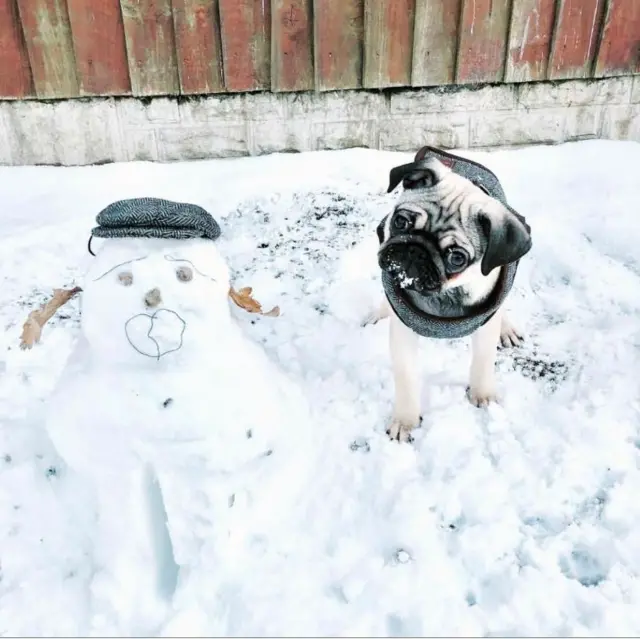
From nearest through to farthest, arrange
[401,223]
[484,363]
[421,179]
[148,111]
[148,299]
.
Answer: [148,299]
[401,223]
[421,179]
[484,363]
[148,111]

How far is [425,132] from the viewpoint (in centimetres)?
371

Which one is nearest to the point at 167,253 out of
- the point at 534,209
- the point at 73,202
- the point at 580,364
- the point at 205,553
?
the point at 205,553

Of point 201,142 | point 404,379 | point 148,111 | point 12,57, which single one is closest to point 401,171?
point 404,379

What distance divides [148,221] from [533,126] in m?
2.90

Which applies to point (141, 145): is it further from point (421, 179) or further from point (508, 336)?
point (508, 336)

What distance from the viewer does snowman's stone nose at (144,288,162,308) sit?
1.60 m

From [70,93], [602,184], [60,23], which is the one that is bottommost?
[602,184]

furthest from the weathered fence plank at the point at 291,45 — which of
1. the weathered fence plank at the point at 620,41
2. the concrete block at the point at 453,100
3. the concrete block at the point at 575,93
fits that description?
the weathered fence plank at the point at 620,41

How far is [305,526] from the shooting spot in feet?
5.99

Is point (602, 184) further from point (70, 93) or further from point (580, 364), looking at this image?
point (70, 93)

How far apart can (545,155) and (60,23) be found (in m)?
2.97

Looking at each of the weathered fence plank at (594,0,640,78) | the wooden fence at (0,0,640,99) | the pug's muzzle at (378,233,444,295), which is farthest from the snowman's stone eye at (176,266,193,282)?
the weathered fence plank at (594,0,640,78)

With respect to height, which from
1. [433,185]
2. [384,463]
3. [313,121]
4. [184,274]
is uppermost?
[433,185]

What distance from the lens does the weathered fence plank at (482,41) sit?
11.1 feet
